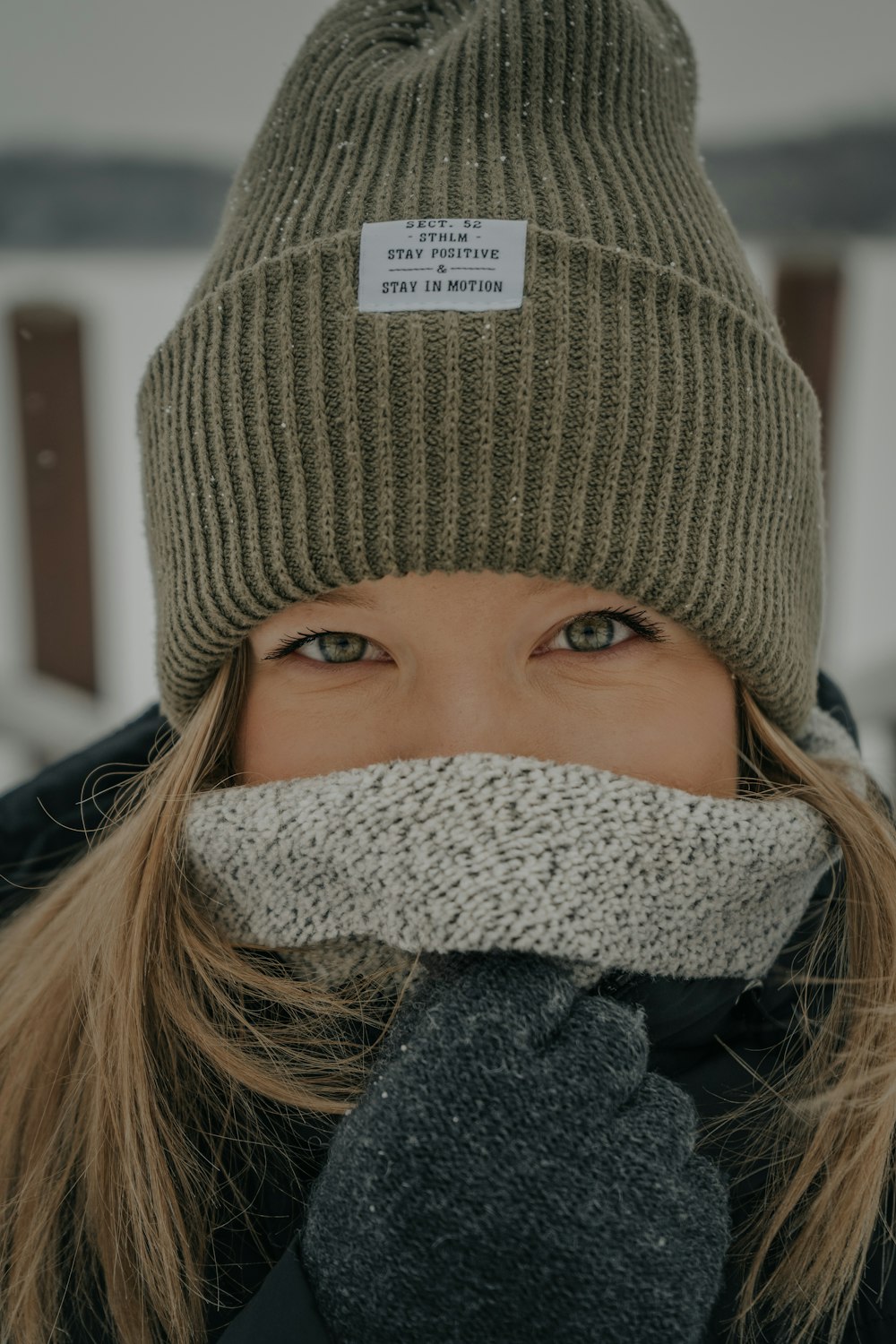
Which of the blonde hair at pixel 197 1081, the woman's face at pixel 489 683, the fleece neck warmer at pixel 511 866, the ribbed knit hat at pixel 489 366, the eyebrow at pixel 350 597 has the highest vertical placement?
the ribbed knit hat at pixel 489 366

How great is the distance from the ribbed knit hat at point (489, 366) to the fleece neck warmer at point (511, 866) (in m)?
0.17

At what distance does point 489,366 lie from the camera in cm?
84

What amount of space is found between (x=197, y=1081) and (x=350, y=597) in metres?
0.49

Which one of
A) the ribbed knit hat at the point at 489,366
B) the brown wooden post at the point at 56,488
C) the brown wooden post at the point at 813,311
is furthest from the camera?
the brown wooden post at the point at 56,488

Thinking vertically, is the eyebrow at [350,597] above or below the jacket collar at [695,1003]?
above

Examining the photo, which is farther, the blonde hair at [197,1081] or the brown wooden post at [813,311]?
the brown wooden post at [813,311]

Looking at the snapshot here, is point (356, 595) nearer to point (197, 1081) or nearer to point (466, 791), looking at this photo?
point (466, 791)

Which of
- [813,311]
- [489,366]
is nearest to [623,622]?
[489,366]

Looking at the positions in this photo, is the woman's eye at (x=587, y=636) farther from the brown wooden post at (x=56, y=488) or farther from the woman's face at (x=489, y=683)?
the brown wooden post at (x=56, y=488)

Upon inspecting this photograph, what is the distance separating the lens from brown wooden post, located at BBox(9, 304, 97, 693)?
273cm

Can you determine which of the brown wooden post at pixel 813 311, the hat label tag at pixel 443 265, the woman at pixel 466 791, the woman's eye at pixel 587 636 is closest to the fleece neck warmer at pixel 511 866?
the woman at pixel 466 791

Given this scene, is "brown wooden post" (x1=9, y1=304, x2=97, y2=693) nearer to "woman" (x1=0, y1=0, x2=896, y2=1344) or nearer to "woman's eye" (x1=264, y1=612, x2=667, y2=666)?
"woman" (x1=0, y1=0, x2=896, y2=1344)

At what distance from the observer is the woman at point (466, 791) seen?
→ 0.76 meters

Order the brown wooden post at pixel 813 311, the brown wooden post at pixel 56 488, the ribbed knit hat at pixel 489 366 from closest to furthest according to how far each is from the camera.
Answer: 1. the ribbed knit hat at pixel 489 366
2. the brown wooden post at pixel 813 311
3. the brown wooden post at pixel 56 488
